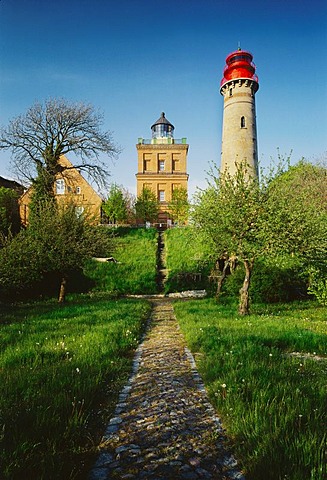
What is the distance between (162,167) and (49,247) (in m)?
44.9

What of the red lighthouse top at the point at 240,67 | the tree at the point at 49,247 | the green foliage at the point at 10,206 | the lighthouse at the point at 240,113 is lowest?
the tree at the point at 49,247

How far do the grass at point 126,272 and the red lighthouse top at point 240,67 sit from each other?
22.9 m

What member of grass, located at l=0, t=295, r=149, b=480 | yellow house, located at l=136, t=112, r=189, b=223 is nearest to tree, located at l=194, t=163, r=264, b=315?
grass, located at l=0, t=295, r=149, b=480

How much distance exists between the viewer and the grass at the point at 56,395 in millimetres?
2805

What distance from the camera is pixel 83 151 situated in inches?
1268

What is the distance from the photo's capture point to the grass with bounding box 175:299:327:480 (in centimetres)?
279

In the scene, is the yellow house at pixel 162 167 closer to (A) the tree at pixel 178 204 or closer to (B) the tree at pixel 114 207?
(A) the tree at pixel 178 204

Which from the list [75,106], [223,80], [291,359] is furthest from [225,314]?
[223,80]

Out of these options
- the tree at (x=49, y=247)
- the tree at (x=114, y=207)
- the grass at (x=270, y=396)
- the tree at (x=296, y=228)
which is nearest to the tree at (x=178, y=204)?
the tree at (x=114, y=207)

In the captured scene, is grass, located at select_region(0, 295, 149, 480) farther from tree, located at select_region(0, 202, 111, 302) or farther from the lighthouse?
the lighthouse

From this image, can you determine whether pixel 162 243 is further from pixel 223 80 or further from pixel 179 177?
pixel 179 177

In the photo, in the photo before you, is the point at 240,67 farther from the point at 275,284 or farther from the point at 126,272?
the point at 275,284

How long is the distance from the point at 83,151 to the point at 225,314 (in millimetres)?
25411

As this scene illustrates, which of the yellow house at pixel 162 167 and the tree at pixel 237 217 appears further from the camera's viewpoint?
the yellow house at pixel 162 167
